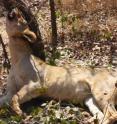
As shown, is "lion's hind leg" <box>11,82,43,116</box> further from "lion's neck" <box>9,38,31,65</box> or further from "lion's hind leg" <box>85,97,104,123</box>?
"lion's hind leg" <box>85,97,104,123</box>

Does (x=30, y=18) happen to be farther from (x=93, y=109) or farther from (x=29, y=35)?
(x=93, y=109)

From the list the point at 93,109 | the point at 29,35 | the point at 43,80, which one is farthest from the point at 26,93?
the point at 93,109

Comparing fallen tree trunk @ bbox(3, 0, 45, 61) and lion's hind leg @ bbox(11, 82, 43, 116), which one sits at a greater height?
fallen tree trunk @ bbox(3, 0, 45, 61)

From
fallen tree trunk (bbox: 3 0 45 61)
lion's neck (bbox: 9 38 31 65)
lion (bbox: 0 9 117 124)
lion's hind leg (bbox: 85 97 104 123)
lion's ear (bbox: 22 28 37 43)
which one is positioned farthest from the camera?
fallen tree trunk (bbox: 3 0 45 61)

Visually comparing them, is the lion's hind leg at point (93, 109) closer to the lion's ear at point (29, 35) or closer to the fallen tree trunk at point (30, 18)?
the lion's ear at point (29, 35)

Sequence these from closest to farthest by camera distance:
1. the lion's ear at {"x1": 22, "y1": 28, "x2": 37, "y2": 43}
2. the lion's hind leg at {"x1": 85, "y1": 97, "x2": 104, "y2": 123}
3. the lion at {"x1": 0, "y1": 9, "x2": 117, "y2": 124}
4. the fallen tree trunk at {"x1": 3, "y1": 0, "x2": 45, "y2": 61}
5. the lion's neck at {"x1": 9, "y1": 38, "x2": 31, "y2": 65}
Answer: the lion's hind leg at {"x1": 85, "y1": 97, "x2": 104, "y2": 123} < the lion at {"x1": 0, "y1": 9, "x2": 117, "y2": 124} < the lion's ear at {"x1": 22, "y1": 28, "x2": 37, "y2": 43} < the lion's neck at {"x1": 9, "y1": 38, "x2": 31, "y2": 65} < the fallen tree trunk at {"x1": 3, "y1": 0, "x2": 45, "y2": 61}

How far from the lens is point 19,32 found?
7.52 meters

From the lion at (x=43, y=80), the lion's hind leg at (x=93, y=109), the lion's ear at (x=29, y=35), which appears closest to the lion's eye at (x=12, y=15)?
the lion at (x=43, y=80)

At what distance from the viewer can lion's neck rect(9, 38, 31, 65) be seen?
7684 mm

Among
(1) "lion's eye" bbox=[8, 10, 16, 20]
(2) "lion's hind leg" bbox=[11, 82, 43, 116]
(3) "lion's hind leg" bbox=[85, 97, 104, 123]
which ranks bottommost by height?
(3) "lion's hind leg" bbox=[85, 97, 104, 123]

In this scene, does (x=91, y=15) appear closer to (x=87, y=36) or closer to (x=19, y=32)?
(x=87, y=36)

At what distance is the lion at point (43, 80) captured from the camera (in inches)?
288

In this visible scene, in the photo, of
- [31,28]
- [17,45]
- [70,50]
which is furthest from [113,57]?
[17,45]

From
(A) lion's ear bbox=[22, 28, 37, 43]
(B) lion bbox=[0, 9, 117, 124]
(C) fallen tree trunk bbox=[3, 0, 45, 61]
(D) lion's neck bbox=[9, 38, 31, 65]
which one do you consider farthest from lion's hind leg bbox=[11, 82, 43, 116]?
(C) fallen tree trunk bbox=[3, 0, 45, 61]
